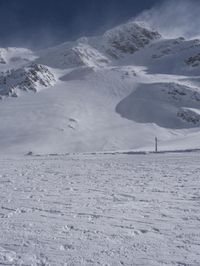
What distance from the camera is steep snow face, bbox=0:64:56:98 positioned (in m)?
101

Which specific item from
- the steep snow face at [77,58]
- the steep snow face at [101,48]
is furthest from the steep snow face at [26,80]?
the steep snow face at [101,48]

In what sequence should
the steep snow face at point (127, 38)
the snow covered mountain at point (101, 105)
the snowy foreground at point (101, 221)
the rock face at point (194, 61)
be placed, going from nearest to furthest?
the snowy foreground at point (101, 221)
the snow covered mountain at point (101, 105)
the rock face at point (194, 61)
the steep snow face at point (127, 38)

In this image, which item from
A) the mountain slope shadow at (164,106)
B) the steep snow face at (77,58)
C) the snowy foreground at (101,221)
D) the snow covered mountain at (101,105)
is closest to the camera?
the snowy foreground at (101,221)

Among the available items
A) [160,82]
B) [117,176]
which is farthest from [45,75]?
[117,176]

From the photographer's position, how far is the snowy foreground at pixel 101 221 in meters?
6.67

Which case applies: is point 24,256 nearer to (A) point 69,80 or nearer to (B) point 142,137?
(B) point 142,137

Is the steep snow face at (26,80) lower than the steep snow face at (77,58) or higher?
lower

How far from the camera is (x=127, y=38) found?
177250mm

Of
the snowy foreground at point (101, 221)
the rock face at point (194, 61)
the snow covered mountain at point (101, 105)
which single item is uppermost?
the rock face at point (194, 61)

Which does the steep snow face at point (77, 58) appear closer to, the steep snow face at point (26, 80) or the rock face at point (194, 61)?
the steep snow face at point (26, 80)

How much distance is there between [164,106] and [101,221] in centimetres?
7986

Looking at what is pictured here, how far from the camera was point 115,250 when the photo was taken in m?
6.91

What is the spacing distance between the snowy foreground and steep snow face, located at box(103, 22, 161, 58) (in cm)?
15414

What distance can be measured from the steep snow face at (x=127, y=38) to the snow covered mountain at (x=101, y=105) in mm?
21712
